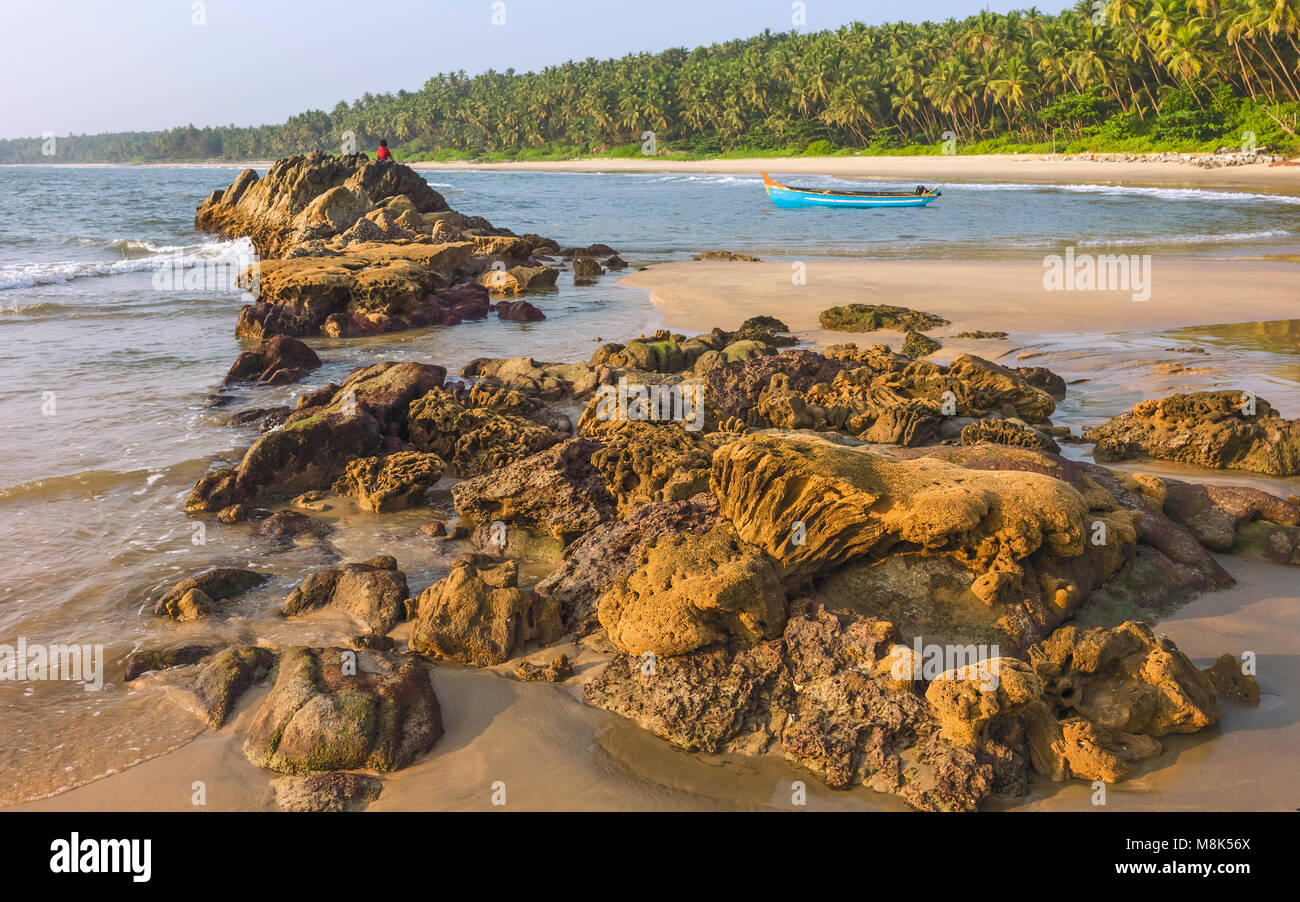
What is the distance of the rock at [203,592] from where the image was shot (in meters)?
6.06

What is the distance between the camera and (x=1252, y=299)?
1653 centimetres

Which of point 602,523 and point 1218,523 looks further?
point 602,523

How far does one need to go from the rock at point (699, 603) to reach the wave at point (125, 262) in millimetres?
18932

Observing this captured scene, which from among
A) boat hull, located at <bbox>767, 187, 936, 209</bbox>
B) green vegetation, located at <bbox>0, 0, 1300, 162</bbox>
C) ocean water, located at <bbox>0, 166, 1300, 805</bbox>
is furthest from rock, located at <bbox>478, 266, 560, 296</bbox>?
green vegetation, located at <bbox>0, 0, 1300, 162</bbox>

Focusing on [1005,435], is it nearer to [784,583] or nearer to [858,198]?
[784,583]

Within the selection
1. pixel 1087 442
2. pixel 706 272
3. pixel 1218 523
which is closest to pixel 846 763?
pixel 1218 523

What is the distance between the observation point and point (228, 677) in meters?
5.16

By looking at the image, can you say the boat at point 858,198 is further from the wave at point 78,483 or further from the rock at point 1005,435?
the wave at point 78,483

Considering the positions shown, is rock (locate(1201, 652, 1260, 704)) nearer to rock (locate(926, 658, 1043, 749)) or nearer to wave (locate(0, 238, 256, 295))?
rock (locate(926, 658, 1043, 749))

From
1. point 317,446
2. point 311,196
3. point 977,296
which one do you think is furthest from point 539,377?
point 311,196

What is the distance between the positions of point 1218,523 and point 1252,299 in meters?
12.6

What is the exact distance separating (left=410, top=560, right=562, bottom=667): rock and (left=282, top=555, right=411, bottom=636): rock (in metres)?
0.27

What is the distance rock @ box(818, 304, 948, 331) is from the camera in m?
14.7
